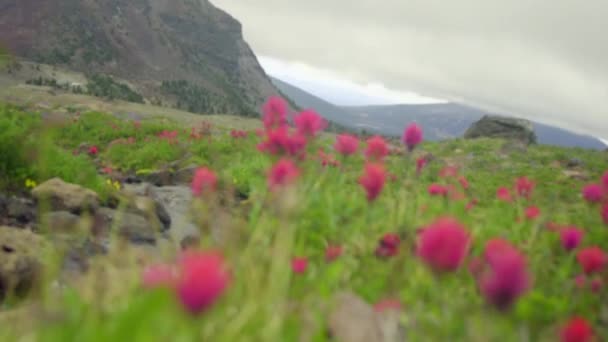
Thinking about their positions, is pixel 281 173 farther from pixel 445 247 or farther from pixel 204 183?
pixel 445 247

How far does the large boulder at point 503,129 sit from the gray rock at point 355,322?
1600 inches

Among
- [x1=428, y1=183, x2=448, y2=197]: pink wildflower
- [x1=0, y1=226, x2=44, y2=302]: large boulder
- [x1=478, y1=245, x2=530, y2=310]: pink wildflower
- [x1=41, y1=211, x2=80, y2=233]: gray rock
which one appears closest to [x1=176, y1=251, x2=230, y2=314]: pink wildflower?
[x1=478, y1=245, x2=530, y2=310]: pink wildflower

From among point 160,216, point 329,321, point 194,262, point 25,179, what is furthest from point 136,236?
point 194,262

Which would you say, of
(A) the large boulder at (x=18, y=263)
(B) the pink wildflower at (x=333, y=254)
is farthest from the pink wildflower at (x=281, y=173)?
(A) the large boulder at (x=18, y=263)

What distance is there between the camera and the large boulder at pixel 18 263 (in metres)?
5.15

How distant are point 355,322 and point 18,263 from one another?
4.48 metres

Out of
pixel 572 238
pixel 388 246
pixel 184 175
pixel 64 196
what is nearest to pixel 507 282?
pixel 388 246

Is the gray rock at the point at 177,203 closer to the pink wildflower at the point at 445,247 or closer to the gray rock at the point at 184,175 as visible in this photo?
the gray rock at the point at 184,175

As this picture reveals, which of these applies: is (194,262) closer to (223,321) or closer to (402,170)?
(223,321)

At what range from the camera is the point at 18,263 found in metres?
5.28

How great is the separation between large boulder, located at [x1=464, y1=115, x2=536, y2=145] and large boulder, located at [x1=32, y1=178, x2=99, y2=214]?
37494mm

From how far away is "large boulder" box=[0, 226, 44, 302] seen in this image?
16.9ft

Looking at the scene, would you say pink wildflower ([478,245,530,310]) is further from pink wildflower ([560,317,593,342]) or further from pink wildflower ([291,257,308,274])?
pink wildflower ([291,257,308,274])

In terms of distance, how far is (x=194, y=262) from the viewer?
1644 mm
